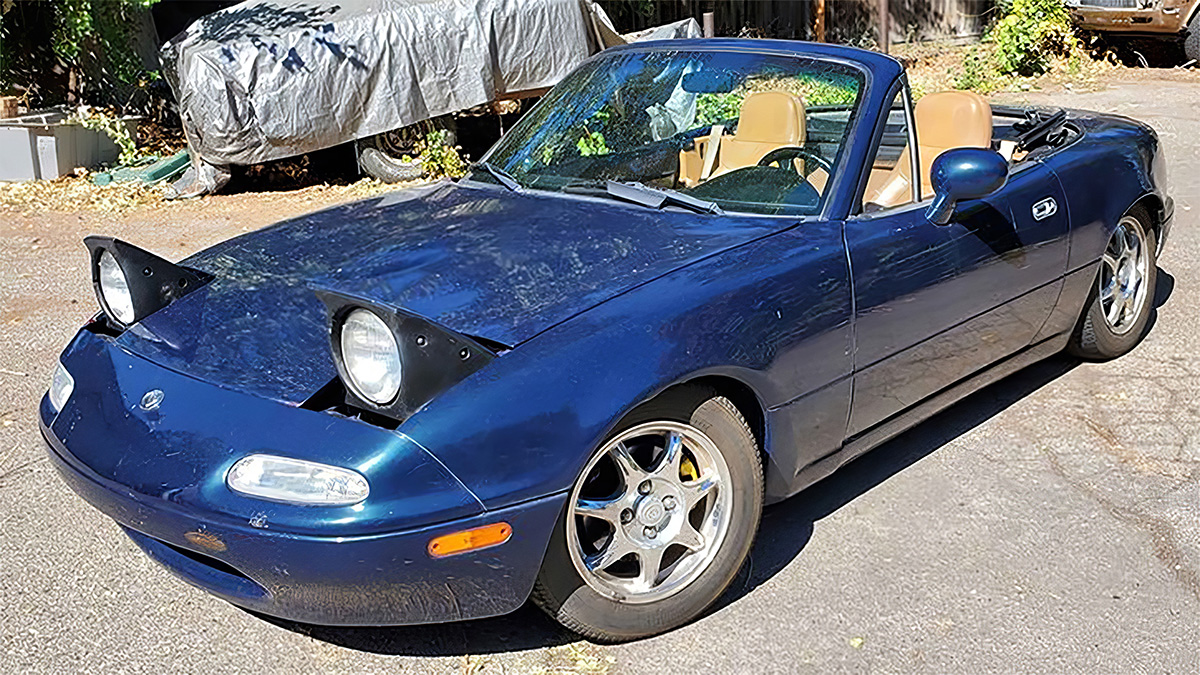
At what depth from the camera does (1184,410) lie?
190 inches

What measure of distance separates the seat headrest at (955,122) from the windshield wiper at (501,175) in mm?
1571

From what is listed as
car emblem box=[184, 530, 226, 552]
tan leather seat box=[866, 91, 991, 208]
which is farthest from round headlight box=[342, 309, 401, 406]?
tan leather seat box=[866, 91, 991, 208]

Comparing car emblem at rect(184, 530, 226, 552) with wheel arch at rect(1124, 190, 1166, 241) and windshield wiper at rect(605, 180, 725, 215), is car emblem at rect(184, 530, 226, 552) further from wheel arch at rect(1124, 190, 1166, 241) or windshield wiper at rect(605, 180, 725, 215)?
wheel arch at rect(1124, 190, 1166, 241)

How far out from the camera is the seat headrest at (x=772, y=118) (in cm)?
425

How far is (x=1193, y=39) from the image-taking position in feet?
47.0

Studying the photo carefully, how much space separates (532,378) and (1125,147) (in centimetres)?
320

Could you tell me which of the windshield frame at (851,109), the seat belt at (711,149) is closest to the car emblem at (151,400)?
the windshield frame at (851,109)

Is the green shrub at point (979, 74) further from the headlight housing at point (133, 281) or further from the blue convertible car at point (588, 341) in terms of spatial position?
the headlight housing at point (133, 281)

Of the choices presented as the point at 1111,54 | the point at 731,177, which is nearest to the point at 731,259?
the point at 731,177

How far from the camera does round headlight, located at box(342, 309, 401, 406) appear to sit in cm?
287

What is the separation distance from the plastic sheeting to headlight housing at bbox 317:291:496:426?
6799 millimetres

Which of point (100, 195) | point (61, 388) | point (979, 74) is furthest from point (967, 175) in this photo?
point (979, 74)

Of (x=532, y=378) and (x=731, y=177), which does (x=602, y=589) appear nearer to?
(x=532, y=378)

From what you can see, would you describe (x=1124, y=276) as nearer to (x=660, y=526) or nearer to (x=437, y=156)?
(x=660, y=526)
